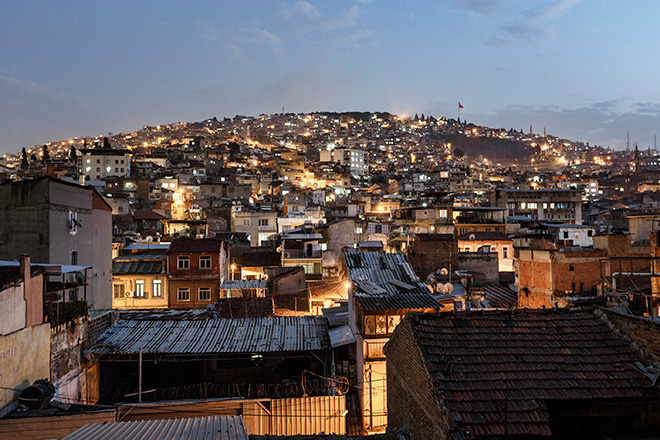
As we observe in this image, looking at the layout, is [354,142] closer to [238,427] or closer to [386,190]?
[386,190]

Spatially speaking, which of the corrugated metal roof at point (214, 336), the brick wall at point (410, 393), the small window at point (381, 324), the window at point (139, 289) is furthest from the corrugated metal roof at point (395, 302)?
the window at point (139, 289)

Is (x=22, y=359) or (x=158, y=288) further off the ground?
(x=22, y=359)

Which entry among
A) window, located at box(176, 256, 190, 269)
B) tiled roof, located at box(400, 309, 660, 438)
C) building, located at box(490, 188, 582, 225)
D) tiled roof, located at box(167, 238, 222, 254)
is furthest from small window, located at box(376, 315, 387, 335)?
building, located at box(490, 188, 582, 225)

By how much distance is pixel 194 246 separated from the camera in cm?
2714

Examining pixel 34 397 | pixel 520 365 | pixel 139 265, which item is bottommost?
pixel 34 397

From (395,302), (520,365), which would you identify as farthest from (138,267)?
(520,365)

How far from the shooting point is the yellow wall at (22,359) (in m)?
9.68

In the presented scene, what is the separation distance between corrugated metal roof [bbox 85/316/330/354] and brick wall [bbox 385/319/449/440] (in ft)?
21.1

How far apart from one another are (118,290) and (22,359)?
17.4m

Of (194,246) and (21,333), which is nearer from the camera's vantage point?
(21,333)

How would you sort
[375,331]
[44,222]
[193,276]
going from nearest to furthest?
[375,331]
[44,222]
[193,276]

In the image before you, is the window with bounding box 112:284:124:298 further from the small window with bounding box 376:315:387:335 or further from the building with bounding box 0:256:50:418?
the small window with bounding box 376:315:387:335

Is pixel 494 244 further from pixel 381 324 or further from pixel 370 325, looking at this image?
pixel 370 325

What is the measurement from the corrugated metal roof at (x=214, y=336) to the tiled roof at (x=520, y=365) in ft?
27.3
